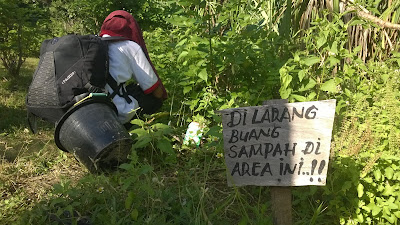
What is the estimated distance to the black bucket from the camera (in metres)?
2.69

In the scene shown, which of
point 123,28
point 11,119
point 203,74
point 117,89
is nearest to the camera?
point 203,74

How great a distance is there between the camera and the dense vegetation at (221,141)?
2.04 metres

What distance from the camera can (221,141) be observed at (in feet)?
8.02

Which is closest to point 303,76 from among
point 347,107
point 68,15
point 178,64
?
point 347,107

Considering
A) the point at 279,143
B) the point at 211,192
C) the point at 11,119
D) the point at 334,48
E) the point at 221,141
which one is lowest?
the point at 11,119

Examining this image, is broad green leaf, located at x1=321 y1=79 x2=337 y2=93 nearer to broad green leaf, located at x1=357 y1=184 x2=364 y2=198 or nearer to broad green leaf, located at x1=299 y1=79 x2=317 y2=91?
broad green leaf, located at x1=299 y1=79 x2=317 y2=91

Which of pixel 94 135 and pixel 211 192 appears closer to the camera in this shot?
pixel 211 192

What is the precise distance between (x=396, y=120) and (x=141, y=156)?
1.76 metres

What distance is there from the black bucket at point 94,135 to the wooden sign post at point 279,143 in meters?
1.09

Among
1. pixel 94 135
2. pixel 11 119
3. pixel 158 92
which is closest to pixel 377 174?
pixel 94 135

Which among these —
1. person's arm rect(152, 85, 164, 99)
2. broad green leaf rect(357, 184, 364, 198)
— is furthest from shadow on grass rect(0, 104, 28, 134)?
broad green leaf rect(357, 184, 364, 198)

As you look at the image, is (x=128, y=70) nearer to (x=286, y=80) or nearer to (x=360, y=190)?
(x=286, y=80)

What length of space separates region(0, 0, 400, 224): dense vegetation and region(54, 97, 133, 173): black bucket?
0.11 metres

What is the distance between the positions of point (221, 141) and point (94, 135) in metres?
0.90
